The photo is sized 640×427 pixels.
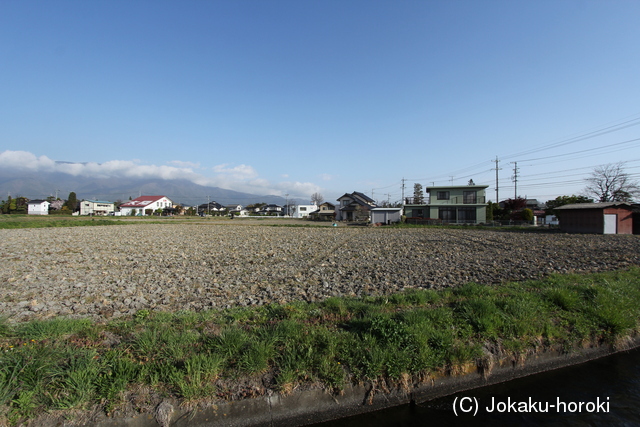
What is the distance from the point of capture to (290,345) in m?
4.35

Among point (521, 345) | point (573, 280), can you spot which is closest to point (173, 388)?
point (521, 345)

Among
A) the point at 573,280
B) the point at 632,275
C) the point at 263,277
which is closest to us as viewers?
the point at 573,280

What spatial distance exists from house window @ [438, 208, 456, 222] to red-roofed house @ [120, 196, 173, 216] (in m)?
82.6

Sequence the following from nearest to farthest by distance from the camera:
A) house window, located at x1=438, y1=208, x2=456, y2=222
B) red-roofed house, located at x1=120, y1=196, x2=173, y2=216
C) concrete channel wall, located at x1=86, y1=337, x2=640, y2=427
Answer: concrete channel wall, located at x1=86, y1=337, x2=640, y2=427, house window, located at x1=438, y1=208, x2=456, y2=222, red-roofed house, located at x1=120, y1=196, x2=173, y2=216

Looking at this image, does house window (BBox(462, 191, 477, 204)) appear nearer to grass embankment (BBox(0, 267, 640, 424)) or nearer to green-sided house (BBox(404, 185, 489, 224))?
green-sided house (BBox(404, 185, 489, 224))

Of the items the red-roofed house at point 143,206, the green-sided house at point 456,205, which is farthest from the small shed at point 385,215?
the red-roofed house at point 143,206

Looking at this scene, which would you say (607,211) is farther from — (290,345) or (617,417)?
(290,345)

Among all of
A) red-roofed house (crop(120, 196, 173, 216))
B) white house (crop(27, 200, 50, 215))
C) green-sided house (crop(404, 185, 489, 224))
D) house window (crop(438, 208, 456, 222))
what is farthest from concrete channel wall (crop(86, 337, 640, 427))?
white house (crop(27, 200, 50, 215))

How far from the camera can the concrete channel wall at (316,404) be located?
11.1 ft

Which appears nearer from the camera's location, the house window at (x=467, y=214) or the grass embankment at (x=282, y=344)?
the grass embankment at (x=282, y=344)

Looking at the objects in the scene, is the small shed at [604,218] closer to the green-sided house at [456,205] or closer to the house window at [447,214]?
the green-sided house at [456,205]

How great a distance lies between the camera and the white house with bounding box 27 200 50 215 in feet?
255

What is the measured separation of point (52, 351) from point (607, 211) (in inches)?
1425

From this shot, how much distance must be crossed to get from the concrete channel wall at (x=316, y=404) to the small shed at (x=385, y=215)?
41436 mm
